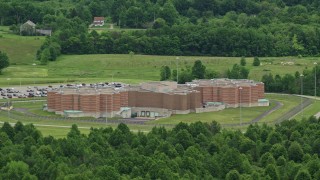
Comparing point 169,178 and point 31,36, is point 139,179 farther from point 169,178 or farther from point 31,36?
point 31,36

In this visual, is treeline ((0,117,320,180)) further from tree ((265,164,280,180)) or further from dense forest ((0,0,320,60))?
dense forest ((0,0,320,60))

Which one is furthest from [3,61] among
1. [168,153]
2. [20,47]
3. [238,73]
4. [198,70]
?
[168,153]

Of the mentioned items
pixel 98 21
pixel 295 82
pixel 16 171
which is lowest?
pixel 16 171

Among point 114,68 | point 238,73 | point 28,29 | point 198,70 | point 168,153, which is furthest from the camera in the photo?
point 28,29

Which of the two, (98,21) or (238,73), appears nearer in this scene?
(238,73)

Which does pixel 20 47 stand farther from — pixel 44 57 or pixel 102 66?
pixel 102 66

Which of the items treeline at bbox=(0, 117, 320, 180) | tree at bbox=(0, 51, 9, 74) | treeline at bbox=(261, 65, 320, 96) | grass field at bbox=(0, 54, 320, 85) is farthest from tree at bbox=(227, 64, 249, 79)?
treeline at bbox=(0, 117, 320, 180)
